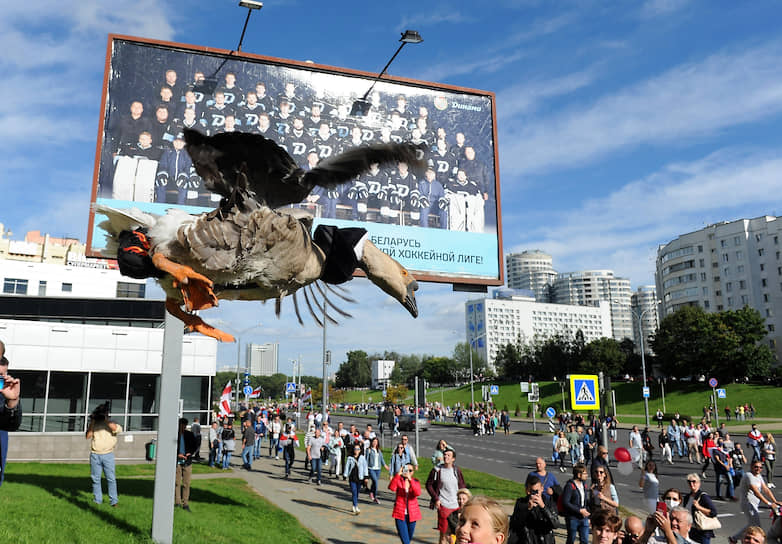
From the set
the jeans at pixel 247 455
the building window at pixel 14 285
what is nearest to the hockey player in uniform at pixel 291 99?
the jeans at pixel 247 455

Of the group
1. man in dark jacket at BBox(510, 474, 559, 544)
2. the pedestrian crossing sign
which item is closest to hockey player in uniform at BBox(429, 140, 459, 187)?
the pedestrian crossing sign

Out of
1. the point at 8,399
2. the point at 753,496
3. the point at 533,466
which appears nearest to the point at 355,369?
the point at 533,466

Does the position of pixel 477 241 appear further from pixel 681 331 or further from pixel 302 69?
pixel 681 331

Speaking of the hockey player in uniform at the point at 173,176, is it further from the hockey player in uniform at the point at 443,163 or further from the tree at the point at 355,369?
the tree at the point at 355,369

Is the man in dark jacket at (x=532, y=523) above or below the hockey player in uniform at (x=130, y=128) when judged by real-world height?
below

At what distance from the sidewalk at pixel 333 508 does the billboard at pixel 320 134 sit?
5720 millimetres

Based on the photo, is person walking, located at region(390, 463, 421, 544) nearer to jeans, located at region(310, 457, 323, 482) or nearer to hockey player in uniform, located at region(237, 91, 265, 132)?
hockey player in uniform, located at region(237, 91, 265, 132)

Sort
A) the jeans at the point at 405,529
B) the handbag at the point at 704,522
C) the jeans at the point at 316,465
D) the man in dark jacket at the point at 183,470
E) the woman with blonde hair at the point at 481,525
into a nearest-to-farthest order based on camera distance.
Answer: the woman with blonde hair at the point at 481,525
the handbag at the point at 704,522
the jeans at the point at 405,529
the man in dark jacket at the point at 183,470
the jeans at the point at 316,465

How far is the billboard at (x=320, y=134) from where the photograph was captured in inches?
459

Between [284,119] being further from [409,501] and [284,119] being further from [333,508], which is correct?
[333,508]

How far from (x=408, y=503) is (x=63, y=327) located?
1757 cm

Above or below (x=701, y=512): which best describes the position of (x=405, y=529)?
below

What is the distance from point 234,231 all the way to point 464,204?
1171 centimetres

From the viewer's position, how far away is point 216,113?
12.5 metres
